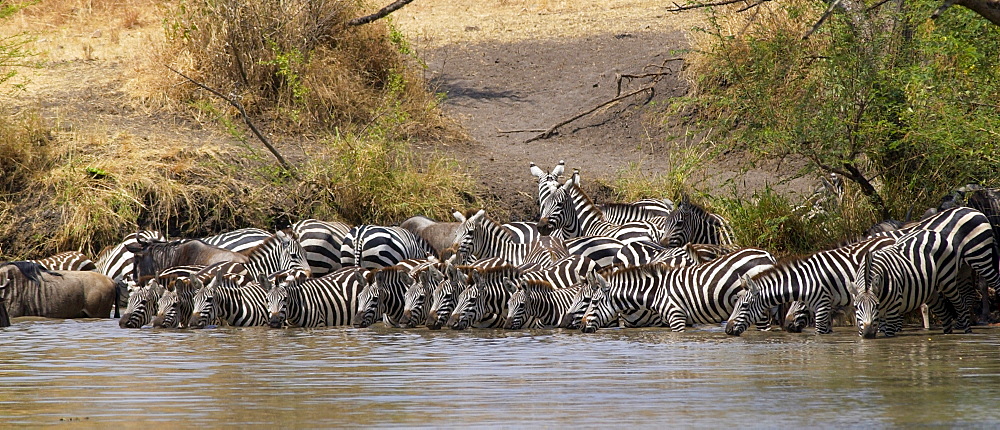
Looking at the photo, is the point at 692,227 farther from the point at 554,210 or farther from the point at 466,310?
the point at 466,310

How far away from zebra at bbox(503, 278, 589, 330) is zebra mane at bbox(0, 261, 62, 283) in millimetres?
4824

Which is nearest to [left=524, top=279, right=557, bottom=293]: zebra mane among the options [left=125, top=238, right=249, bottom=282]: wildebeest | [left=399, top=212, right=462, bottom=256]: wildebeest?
[left=399, top=212, right=462, bottom=256]: wildebeest

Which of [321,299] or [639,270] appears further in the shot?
[321,299]

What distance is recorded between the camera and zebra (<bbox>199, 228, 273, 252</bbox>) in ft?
50.3

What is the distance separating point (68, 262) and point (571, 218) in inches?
222

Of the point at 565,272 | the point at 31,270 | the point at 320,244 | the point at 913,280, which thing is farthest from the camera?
the point at 320,244

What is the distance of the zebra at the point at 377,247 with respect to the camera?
1444cm

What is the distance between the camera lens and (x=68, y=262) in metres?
14.7

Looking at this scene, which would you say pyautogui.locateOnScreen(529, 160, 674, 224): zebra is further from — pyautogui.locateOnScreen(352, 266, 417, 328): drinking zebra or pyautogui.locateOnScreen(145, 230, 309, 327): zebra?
pyautogui.locateOnScreen(352, 266, 417, 328): drinking zebra

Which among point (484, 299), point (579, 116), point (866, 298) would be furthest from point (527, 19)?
point (866, 298)

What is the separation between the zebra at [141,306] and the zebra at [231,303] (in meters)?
0.52

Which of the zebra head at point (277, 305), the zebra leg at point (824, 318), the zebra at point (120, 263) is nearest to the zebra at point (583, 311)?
the zebra leg at point (824, 318)

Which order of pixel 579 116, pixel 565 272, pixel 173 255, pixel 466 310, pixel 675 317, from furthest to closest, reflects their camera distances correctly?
pixel 579 116, pixel 173 255, pixel 565 272, pixel 466 310, pixel 675 317

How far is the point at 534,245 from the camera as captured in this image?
1454 cm
